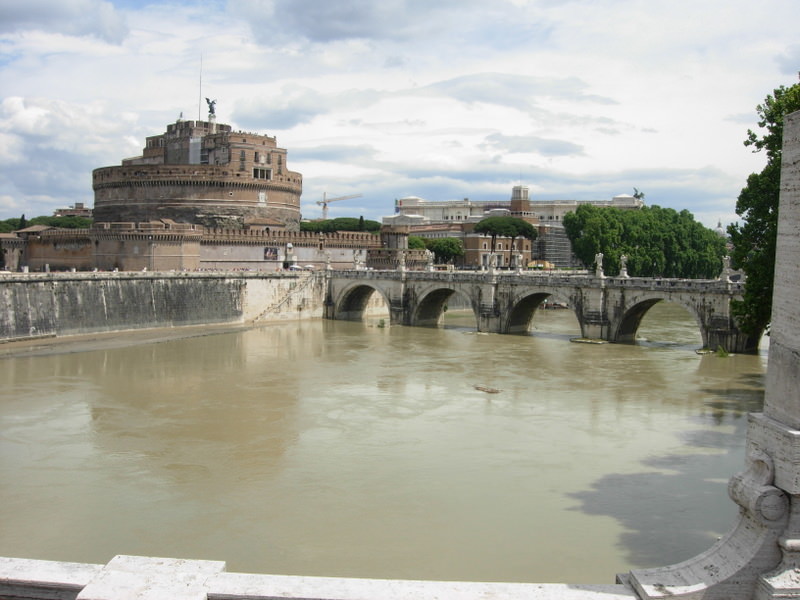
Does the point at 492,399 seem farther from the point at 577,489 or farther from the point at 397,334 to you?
the point at 397,334

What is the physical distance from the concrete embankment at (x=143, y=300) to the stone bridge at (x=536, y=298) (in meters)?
3.19

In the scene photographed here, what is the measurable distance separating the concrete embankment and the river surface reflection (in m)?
5.09

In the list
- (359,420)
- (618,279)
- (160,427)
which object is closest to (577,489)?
(359,420)

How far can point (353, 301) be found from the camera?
→ 174 feet

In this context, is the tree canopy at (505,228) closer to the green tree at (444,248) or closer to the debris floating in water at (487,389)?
the green tree at (444,248)

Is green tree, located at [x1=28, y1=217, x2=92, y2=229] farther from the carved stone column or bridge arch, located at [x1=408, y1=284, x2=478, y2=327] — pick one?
the carved stone column

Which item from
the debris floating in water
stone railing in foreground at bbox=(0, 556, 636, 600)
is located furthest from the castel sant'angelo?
stone railing in foreground at bbox=(0, 556, 636, 600)

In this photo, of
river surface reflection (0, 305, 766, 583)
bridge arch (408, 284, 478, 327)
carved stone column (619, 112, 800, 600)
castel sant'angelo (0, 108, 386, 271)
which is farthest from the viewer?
castel sant'angelo (0, 108, 386, 271)

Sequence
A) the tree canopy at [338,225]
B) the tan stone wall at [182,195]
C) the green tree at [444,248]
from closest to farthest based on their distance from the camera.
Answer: the tan stone wall at [182,195] < the green tree at [444,248] < the tree canopy at [338,225]

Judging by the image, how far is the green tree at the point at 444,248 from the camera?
8588cm

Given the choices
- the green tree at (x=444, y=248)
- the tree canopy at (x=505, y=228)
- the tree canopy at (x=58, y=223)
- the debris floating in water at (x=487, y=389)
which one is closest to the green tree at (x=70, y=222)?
the tree canopy at (x=58, y=223)

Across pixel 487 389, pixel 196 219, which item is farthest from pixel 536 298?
pixel 196 219

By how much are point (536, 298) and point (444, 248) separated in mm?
43515

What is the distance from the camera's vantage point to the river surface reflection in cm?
1279
